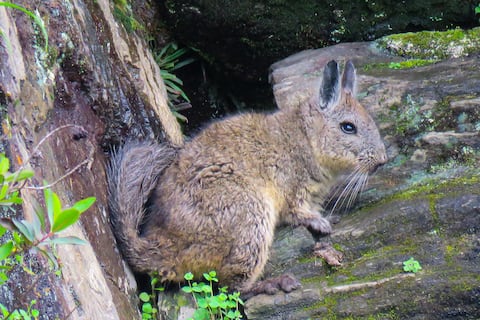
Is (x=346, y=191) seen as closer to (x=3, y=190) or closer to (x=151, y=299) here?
(x=151, y=299)

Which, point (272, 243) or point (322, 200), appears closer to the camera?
point (272, 243)

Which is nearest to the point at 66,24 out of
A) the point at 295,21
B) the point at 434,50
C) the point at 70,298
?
the point at 70,298

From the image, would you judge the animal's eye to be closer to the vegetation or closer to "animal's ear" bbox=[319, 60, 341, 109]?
"animal's ear" bbox=[319, 60, 341, 109]

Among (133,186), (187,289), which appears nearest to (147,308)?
(187,289)

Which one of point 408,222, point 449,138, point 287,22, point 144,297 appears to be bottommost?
point 408,222

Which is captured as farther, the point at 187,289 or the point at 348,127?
the point at 348,127

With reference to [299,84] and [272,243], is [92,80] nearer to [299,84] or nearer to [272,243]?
[272,243]
